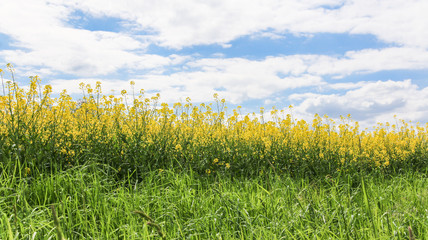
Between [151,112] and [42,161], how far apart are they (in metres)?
1.85

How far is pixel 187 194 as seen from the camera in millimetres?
3865

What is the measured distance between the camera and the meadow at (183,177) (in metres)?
2.97

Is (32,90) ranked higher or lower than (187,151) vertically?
higher

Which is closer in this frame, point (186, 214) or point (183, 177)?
point (186, 214)

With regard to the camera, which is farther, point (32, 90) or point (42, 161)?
point (32, 90)

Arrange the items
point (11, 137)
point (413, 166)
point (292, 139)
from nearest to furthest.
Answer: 1. point (11, 137)
2. point (292, 139)
3. point (413, 166)

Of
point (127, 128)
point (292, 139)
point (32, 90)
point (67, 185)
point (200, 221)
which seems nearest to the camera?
point (200, 221)

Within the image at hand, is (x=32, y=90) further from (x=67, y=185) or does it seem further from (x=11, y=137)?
(x=67, y=185)

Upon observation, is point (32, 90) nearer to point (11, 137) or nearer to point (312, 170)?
point (11, 137)

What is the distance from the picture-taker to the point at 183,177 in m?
4.38

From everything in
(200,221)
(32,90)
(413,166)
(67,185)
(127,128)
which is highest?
(32,90)

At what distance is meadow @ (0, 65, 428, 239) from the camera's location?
297 cm

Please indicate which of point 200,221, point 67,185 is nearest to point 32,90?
point 67,185

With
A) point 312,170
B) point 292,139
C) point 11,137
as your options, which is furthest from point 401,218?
point 11,137
